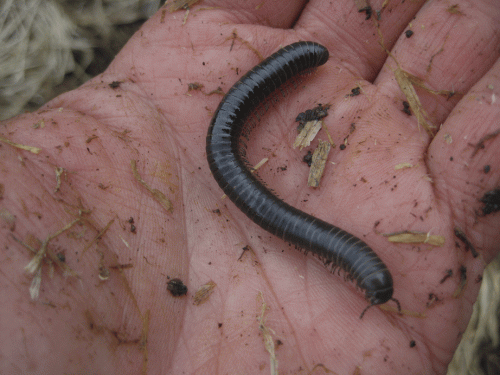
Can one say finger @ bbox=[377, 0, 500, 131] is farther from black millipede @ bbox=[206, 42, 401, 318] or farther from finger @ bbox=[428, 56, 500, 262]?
black millipede @ bbox=[206, 42, 401, 318]

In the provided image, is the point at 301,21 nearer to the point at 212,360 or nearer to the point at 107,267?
the point at 107,267

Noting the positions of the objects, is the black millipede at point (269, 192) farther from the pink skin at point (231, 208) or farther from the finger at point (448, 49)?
the finger at point (448, 49)

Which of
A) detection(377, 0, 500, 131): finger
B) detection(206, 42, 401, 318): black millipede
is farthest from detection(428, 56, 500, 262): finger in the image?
detection(206, 42, 401, 318): black millipede

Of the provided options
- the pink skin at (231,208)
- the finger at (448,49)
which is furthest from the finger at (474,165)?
the finger at (448,49)

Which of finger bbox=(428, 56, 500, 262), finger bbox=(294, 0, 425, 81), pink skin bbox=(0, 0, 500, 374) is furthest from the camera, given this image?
finger bbox=(294, 0, 425, 81)

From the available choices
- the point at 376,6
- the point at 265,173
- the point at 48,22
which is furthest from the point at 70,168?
the point at 376,6

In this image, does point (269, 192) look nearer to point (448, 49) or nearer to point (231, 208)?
point (231, 208)
